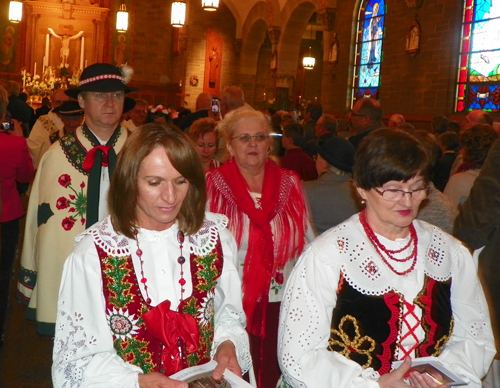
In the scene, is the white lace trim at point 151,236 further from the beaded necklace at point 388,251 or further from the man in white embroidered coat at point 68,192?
the man in white embroidered coat at point 68,192

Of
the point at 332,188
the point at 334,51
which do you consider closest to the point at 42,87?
the point at 334,51

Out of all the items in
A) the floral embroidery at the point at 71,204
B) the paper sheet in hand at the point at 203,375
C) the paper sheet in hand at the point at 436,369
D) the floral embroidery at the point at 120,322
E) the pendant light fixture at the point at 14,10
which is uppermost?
the pendant light fixture at the point at 14,10

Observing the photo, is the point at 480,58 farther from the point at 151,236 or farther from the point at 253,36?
the point at 151,236

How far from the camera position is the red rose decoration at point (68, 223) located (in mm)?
3473

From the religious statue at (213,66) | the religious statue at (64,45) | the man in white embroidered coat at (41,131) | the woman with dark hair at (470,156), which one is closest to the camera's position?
the woman with dark hair at (470,156)

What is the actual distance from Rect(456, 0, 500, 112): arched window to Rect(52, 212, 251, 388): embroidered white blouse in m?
9.84

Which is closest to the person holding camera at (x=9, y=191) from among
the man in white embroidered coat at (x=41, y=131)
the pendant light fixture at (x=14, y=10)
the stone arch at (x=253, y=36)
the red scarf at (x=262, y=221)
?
the red scarf at (x=262, y=221)

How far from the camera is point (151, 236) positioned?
2137 mm

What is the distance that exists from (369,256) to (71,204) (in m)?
1.90

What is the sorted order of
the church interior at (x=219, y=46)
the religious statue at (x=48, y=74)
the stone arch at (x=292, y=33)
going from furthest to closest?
the religious statue at (x=48, y=74)
the stone arch at (x=292, y=33)
the church interior at (x=219, y=46)

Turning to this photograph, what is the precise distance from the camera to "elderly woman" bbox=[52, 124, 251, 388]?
1.98 m

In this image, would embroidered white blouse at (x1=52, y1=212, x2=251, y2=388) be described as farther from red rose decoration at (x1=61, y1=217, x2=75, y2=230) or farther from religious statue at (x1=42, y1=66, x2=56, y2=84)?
religious statue at (x1=42, y1=66, x2=56, y2=84)

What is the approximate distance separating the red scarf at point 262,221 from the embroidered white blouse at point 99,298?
1188mm

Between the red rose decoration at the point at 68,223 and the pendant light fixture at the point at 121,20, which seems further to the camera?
the pendant light fixture at the point at 121,20
